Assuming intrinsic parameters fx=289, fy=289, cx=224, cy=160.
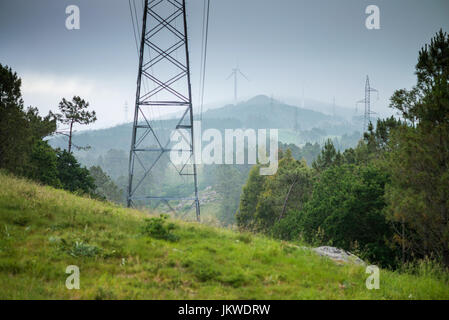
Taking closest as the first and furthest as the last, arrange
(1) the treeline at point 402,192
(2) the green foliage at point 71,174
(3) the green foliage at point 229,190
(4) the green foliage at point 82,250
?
(4) the green foliage at point 82,250 → (1) the treeline at point 402,192 → (2) the green foliage at point 71,174 → (3) the green foliage at point 229,190

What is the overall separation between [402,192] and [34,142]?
106ft

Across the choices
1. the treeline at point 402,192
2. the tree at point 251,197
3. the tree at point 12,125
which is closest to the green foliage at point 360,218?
the treeline at point 402,192

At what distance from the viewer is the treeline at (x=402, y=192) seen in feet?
44.1

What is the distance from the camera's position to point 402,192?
47.3ft

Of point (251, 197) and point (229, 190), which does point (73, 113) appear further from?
point (229, 190)

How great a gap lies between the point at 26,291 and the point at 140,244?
3152mm

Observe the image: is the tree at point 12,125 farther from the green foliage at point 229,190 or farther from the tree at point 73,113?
the green foliage at point 229,190

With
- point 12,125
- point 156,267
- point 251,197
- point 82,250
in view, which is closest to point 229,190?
point 251,197

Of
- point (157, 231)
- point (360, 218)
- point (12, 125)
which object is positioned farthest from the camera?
point (12, 125)

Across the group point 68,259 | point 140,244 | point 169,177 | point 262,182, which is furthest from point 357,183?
point 169,177

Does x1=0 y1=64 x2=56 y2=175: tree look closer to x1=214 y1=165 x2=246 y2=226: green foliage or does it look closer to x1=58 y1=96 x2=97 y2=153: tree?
x1=58 y1=96 x2=97 y2=153: tree

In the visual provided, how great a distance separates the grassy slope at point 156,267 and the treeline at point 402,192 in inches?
146

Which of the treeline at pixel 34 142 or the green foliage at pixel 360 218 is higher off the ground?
the treeline at pixel 34 142

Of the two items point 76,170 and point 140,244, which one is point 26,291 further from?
point 76,170
